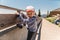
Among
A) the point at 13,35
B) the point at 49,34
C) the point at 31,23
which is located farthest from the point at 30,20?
the point at 49,34

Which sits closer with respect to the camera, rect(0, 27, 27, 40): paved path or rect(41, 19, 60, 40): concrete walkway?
rect(0, 27, 27, 40): paved path

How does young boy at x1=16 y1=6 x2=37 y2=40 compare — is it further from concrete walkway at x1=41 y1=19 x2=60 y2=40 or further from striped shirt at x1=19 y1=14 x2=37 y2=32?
concrete walkway at x1=41 y1=19 x2=60 y2=40

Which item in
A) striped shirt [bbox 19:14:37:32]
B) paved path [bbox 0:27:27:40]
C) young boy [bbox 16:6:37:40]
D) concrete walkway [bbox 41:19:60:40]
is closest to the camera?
A: paved path [bbox 0:27:27:40]

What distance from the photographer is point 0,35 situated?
5.21 feet

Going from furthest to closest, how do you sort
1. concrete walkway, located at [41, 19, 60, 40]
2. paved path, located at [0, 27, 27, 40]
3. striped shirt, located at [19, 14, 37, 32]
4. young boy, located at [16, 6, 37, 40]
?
concrete walkway, located at [41, 19, 60, 40]
striped shirt, located at [19, 14, 37, 32]
young boy, located at [16, 6, 37, 40]
paved path, located at [0, 27, 27, 40]

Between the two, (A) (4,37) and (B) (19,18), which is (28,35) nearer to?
(B) (19,18)

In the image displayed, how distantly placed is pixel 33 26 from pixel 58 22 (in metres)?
9.04

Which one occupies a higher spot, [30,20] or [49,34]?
[30,20]

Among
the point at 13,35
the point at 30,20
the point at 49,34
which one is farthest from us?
the point at 49,34

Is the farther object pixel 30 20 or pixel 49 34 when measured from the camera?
pixel 49 34

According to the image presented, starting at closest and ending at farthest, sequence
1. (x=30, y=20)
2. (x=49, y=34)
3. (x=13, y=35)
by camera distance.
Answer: (x=13, y=35) → (x=30, y=20) → (x=49, y=34)

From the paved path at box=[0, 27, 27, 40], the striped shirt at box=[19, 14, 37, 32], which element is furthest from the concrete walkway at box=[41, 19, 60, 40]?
the paved path at box=[0, 27, 27, 40]

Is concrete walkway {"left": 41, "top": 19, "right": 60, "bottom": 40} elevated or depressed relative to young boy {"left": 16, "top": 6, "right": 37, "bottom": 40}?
depressed

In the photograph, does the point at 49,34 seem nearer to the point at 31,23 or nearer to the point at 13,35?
the point at 31,23
